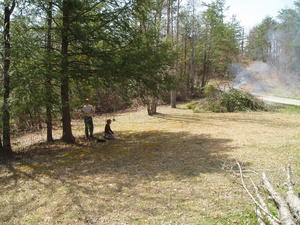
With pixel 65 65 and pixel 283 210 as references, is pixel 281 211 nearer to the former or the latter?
pixel 283 210

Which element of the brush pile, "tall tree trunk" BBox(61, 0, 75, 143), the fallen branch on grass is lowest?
the fallen branch on grass

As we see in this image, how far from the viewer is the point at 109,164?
5953mm

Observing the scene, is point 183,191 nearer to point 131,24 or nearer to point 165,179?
point 165,179

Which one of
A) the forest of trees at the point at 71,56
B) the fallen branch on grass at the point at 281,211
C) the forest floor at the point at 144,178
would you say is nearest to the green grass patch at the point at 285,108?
the forest floor at the point at 144,178

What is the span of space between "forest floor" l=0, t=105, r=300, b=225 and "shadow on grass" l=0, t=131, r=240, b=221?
0.06ft

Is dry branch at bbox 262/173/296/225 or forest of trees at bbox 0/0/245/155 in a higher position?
forest of trees at bbox 0/0/245/155

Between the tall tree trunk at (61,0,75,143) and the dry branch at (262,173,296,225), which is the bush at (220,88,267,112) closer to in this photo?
the tall tree trunk at (61,0,75,143)

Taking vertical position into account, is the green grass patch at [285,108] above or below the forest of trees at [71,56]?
below

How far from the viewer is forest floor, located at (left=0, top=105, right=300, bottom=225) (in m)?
3.42

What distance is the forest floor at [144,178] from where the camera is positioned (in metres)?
3.42

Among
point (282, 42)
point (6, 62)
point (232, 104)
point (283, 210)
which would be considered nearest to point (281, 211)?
point (283, 210)

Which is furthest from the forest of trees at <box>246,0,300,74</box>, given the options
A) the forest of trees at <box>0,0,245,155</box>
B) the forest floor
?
the forest of trees at <box>0,0,245,155</box>

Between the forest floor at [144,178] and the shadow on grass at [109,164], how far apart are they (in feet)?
0.06

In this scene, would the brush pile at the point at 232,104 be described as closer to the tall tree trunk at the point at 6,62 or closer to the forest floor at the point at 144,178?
the forest floor at the point at 144,178
